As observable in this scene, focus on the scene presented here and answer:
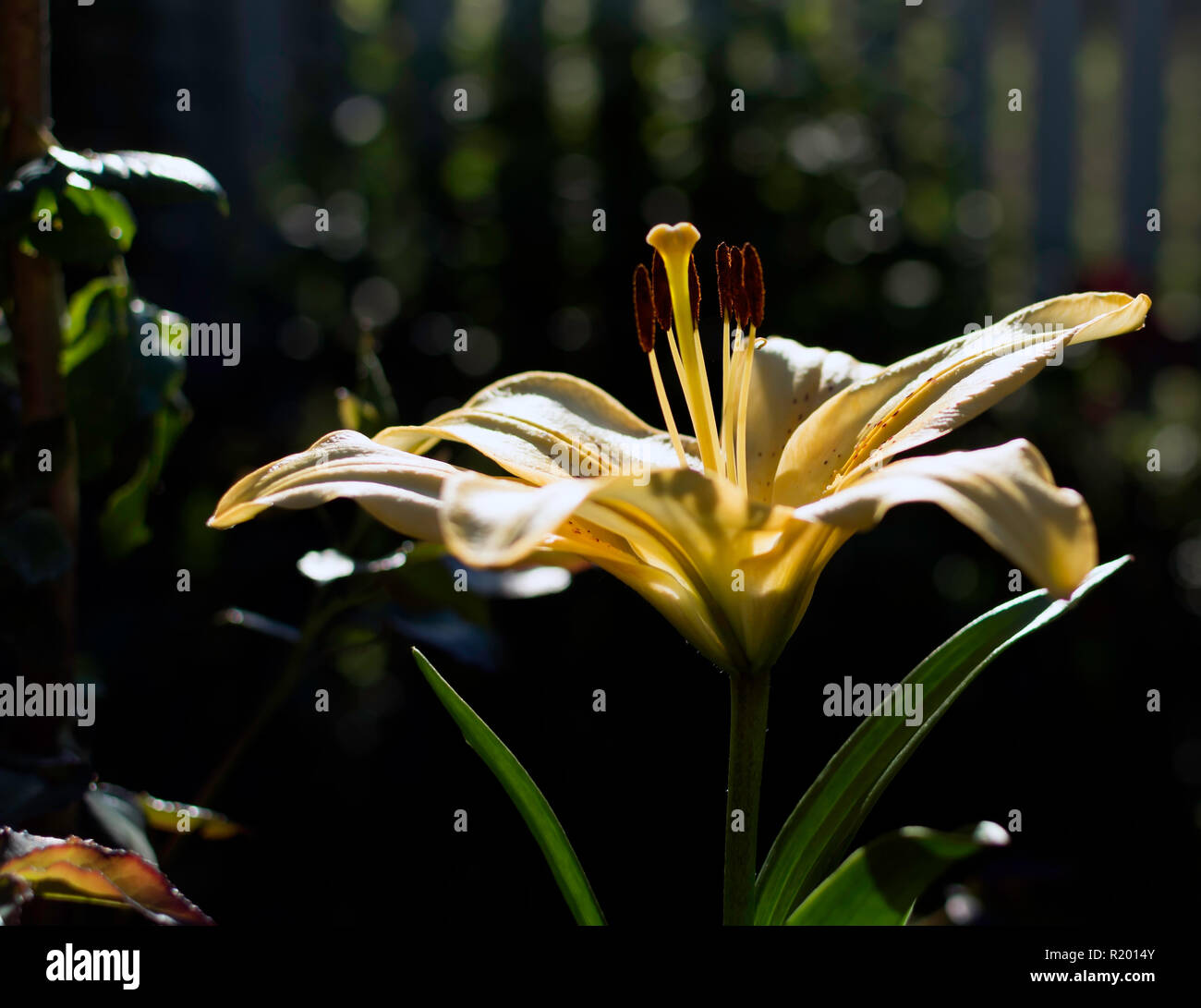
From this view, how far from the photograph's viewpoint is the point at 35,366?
0.93 meters

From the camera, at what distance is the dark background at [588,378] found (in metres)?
1.87

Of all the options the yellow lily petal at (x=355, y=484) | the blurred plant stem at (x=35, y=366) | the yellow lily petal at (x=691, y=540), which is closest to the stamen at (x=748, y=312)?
the yellow lily petal at (x=691, y=540)

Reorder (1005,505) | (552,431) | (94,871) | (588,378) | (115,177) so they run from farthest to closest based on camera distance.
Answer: (588,378) < (552,431) < (115,177) < (94,871) < (1005,505)

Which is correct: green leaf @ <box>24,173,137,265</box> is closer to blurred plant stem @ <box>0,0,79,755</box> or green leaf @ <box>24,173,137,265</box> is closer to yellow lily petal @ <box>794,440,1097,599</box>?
blurred plant stem @ <box>0,0,79,755</box>

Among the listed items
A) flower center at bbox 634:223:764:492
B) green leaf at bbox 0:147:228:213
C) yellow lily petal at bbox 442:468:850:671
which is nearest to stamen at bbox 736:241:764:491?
flower center at bbox 634:223:764:492

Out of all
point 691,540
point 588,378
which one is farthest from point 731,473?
point 588,378

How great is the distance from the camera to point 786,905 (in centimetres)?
79

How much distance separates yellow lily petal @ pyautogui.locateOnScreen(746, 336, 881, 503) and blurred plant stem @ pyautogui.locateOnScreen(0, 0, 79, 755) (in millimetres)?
551

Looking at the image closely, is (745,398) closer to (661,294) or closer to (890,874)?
(661,294)

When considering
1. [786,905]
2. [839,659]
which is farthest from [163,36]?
[786,905]

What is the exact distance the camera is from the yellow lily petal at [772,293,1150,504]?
31.5 inches

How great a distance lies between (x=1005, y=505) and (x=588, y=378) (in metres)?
1.67

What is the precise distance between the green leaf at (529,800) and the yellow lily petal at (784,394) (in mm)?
348

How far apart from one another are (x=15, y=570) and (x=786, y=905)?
60cm
